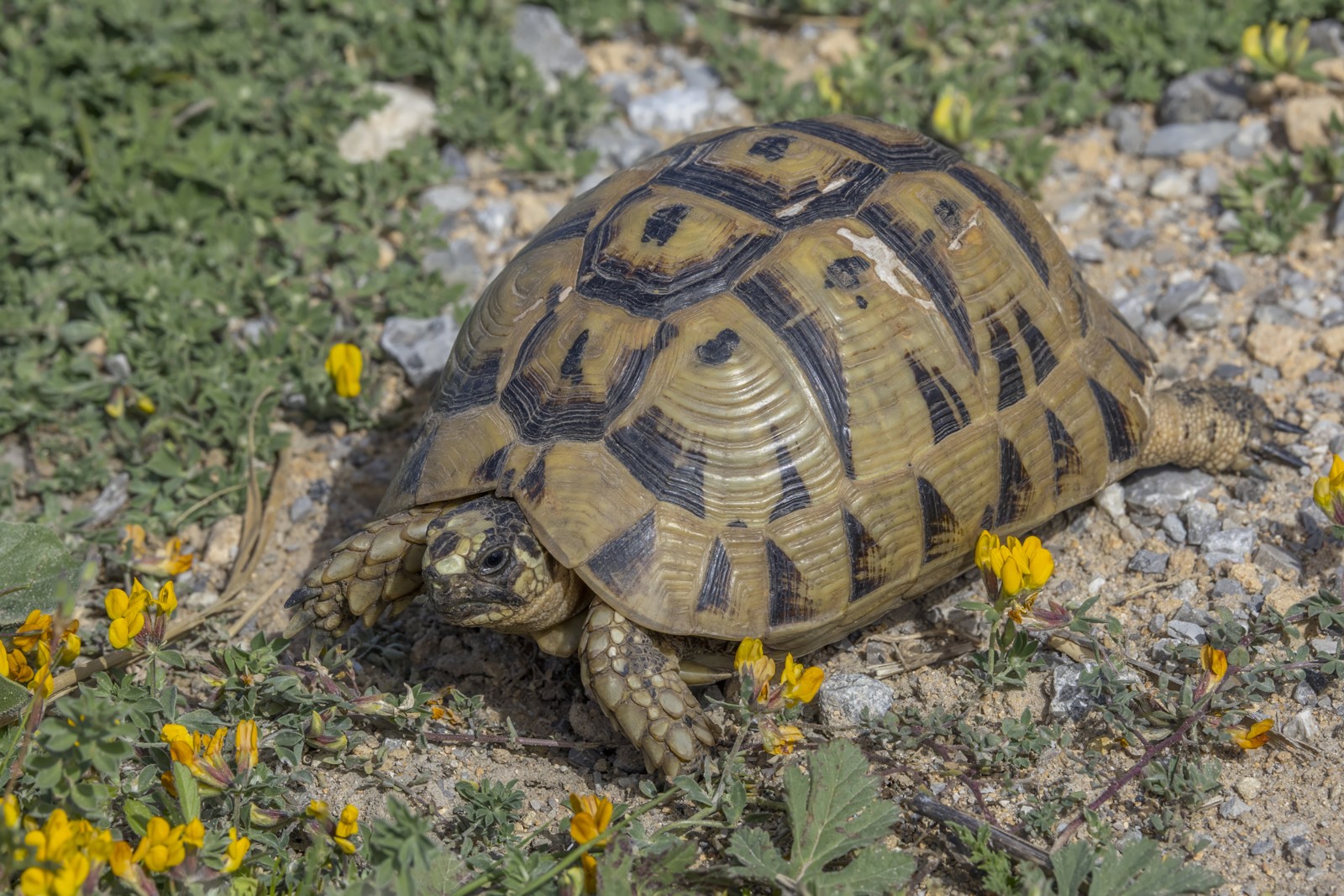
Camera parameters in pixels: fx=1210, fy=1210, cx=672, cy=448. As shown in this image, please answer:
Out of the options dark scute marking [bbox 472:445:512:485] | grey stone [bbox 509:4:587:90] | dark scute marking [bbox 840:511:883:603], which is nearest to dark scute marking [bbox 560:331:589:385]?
dark scute marking [bbox 472:445:512:485]

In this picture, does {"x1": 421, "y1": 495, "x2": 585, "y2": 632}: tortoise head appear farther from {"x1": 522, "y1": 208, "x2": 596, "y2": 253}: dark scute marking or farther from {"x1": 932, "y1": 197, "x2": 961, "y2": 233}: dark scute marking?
{"x1": 932, "y1": 197, "x2": 961, "y2": 233}: dark scute marking

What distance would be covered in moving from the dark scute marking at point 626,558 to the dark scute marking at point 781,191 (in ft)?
3.17

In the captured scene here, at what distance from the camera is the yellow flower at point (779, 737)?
3.11m

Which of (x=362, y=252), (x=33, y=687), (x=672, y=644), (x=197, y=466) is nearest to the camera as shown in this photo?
(x=33, y=687)

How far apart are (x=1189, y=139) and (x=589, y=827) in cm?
407

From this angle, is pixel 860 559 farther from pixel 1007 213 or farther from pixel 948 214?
pixel 1007 213

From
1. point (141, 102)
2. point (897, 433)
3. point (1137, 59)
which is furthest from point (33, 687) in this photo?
point (1137, 59)

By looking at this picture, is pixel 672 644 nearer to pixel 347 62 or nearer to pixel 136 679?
pixel 136 679

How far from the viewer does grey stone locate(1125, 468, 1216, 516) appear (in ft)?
13.1

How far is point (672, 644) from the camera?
3287mm

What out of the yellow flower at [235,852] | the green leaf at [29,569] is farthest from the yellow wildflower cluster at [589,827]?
the green leaf at [29,569]

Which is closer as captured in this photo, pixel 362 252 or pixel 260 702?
pixel 260 702

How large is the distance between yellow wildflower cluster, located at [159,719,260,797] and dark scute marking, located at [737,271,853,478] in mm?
1705

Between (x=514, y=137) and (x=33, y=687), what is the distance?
322 centimetres
